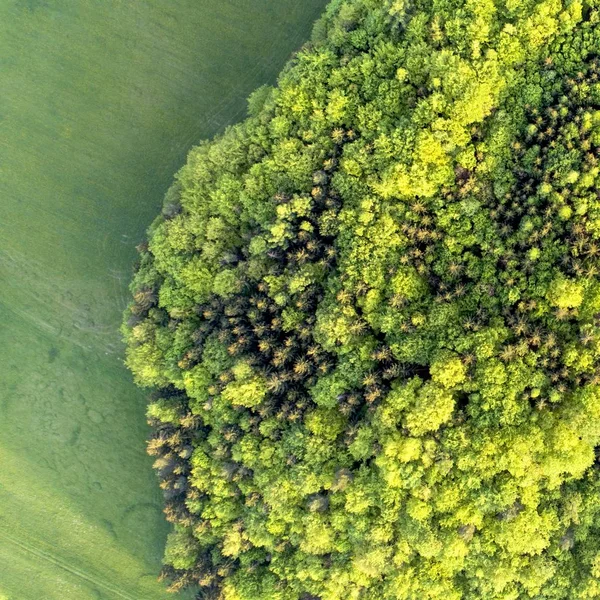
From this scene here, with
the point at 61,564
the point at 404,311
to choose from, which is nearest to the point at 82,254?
the point at 61,564

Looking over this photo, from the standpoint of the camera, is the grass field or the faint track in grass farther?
the faint track in grass

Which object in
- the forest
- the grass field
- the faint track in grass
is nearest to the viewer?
the forest

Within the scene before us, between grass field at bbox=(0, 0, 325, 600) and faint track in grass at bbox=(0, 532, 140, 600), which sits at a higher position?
grass field at bbox=(0, 0, 325, 600)

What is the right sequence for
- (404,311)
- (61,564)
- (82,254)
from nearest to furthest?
1. (404,311)
2. (82,254)
3. (61,564)

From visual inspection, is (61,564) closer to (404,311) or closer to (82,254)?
(82,254)

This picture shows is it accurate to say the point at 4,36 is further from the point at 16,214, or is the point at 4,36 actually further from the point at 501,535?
the point at 501,535

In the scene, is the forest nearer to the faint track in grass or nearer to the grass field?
the grass field

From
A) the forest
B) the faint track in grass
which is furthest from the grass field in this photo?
the forest
